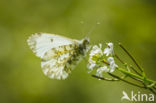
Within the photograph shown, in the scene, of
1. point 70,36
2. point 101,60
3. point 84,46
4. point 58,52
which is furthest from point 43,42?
point 70,36

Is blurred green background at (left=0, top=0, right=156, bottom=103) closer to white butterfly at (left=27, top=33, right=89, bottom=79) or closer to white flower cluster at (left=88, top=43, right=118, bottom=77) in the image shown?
white butterfly at (left=27, top=33, right=89, bottom=79)

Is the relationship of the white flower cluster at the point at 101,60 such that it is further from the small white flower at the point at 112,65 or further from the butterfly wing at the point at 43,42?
the butterfly wing at the point at 43,42

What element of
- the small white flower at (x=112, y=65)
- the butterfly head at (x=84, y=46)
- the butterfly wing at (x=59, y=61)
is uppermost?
the butterfly head at (x=84, y=46)

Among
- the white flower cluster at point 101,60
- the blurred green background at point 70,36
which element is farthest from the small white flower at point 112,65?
the blurred green background at point 70,36

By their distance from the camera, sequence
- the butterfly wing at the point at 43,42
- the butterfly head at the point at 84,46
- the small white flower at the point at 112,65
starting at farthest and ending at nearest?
the butterfly wing at the point at 43,42
the butterfly head at the point at 84,46
the small white flower at the point at 112,65

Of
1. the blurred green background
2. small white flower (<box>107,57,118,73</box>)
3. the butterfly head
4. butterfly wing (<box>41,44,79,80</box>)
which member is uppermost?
the blurred green background

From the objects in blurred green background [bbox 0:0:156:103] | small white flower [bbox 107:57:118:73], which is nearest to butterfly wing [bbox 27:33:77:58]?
small white flower [bbox 107:57:118:73]

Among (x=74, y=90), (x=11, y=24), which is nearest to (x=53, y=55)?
(x=74, y=90)

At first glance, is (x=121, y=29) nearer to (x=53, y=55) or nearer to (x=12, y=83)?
(x=12, y=83)
